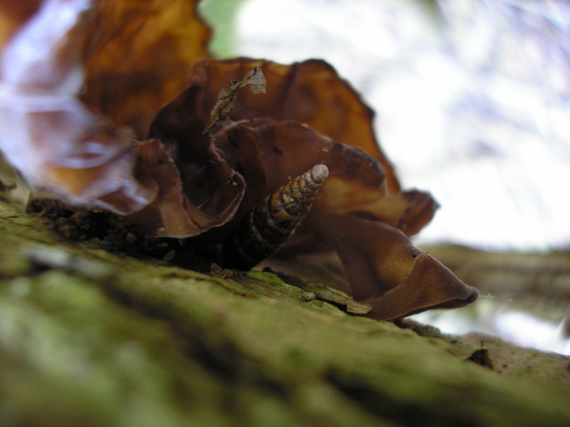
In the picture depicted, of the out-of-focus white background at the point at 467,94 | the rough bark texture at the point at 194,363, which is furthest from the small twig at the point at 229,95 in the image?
the out-of-focus white background at the point at 467,94

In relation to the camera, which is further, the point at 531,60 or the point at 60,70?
the point at 531,60

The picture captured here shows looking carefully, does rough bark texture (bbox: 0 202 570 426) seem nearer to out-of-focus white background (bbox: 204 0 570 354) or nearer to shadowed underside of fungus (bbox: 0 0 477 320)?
shadowed underside of fungus (bbox: 0 0 477 320)

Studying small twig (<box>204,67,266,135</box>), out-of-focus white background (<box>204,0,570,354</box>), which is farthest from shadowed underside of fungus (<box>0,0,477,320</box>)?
out-of-focus white background (<box>204,0,570,354</box>)

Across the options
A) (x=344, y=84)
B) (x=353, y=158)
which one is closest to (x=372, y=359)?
(x=353, y=158)

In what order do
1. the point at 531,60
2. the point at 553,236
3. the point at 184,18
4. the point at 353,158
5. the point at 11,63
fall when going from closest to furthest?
the point at 11,63
the point at 353,158
the point at 184,18
the point at 531,60
the point at 553,236

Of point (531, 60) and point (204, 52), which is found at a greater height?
point (531, 60)

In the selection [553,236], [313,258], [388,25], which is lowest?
[313,258]

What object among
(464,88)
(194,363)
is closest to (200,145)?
(194,363)

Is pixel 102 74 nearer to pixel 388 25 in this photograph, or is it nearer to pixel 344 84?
pixel 344 84
